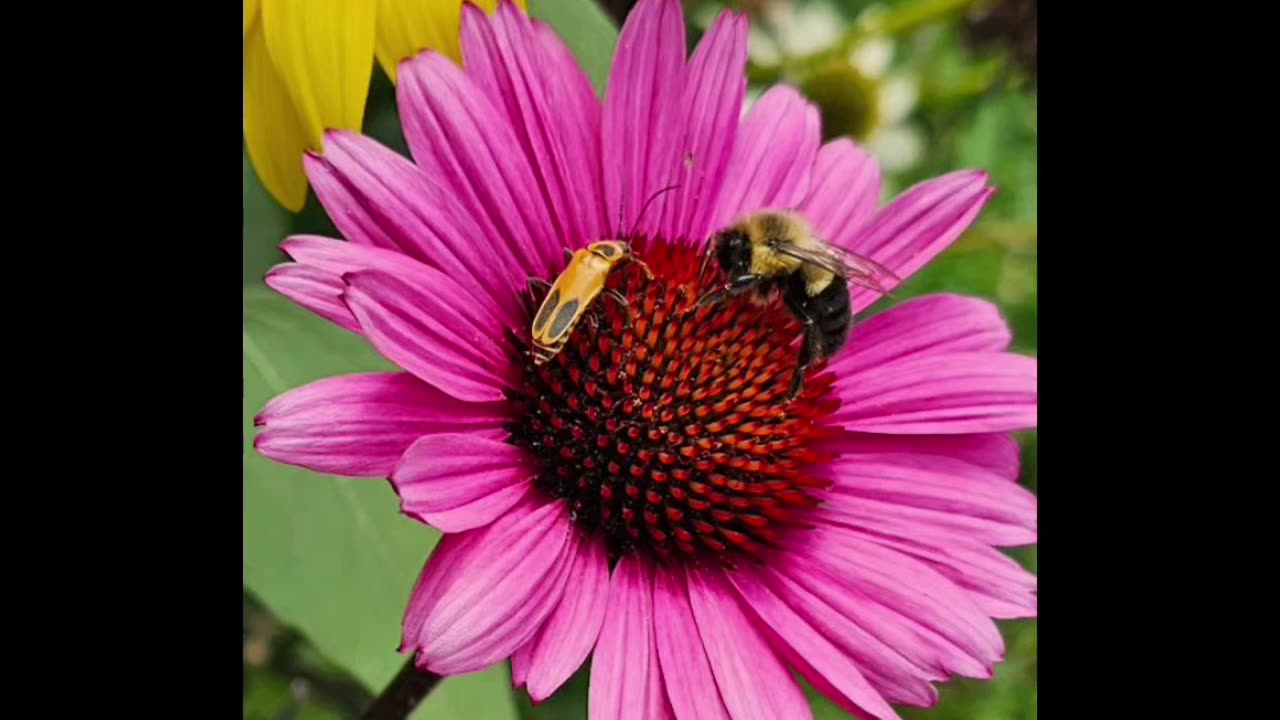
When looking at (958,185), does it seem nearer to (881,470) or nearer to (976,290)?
(976,290)

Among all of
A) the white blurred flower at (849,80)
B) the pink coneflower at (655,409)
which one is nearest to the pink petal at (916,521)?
the pink coneflower at (655,409)

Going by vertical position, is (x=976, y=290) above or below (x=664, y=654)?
above

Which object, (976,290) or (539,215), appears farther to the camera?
(976,290)

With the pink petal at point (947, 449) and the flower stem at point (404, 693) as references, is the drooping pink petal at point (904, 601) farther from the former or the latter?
the flower stem at point (404, 693)

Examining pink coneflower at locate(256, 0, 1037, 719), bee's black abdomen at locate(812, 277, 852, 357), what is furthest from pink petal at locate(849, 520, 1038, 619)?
bee's black abdomen at locate(812, 277, 852, 357)
